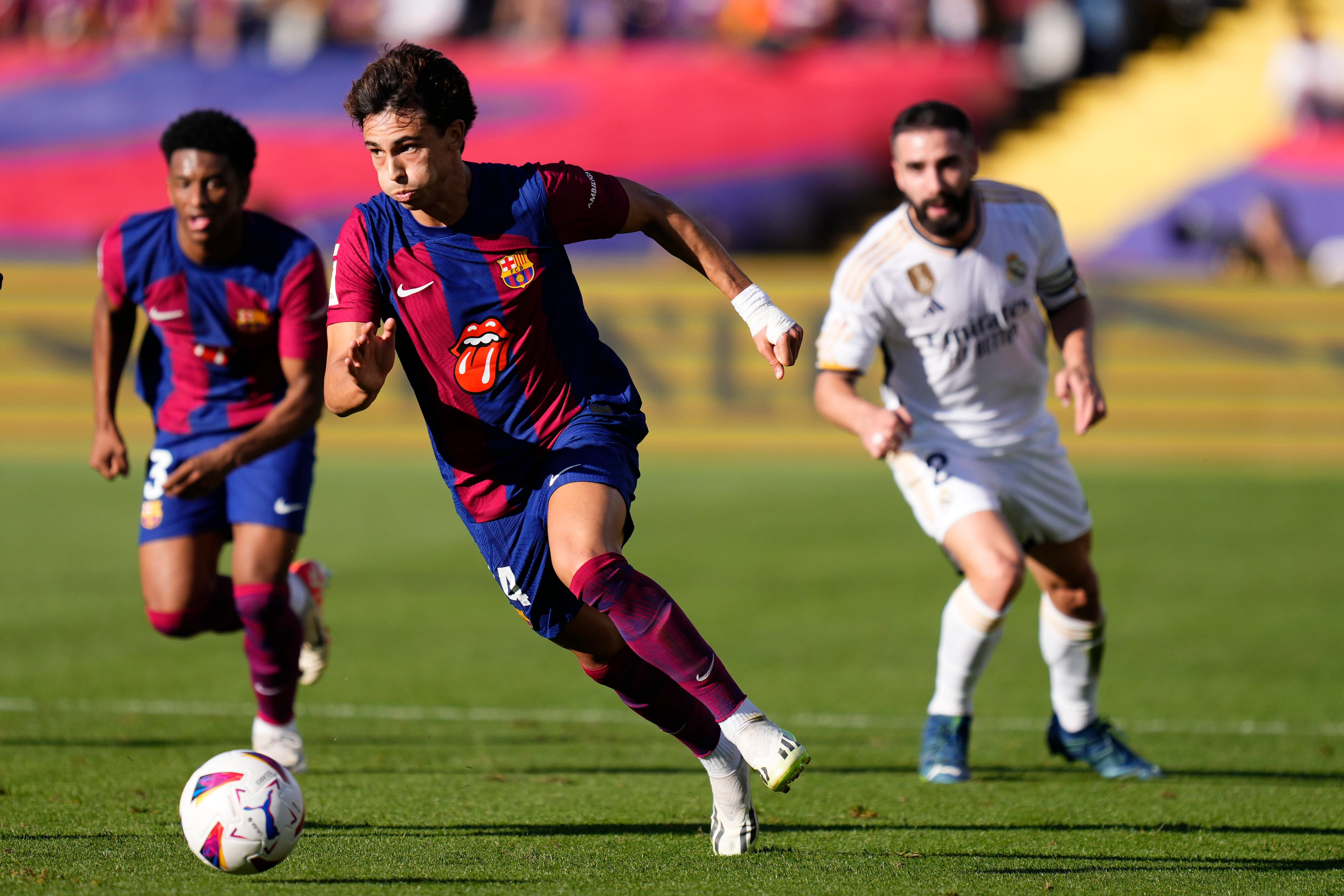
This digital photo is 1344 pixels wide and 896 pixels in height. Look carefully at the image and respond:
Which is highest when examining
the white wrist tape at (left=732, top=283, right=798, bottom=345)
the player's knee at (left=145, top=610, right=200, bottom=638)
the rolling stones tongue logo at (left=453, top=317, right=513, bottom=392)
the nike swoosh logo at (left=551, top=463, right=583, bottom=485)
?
the white wrist tape at (left=732, top=283, right=798, bottom=345)

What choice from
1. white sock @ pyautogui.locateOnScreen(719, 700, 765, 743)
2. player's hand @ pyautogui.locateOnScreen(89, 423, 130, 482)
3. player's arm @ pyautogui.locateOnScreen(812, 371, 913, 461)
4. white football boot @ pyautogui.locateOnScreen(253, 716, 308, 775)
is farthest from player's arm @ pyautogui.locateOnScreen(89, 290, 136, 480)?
white sock @ pyautogui.locateOnScreen(719, 700, 765, 743)

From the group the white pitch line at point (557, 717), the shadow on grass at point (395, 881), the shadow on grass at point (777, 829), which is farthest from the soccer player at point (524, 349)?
the white pitch line at point (557, 717)

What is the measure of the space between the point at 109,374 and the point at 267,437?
887 mm

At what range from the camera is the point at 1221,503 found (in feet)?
43.5

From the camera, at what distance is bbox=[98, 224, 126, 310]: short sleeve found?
5.98 m

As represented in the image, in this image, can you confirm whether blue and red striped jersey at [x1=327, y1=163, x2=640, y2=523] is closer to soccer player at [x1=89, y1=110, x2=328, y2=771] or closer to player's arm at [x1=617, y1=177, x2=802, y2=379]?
player's arm at [x1=617, y1=177, x2=802, y2=379]

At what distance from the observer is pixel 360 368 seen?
4172 mm

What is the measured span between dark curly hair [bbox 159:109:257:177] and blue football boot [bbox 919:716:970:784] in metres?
3.26

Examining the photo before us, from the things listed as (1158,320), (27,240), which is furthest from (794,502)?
(27,240)

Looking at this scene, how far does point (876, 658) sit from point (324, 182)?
17.8 metres

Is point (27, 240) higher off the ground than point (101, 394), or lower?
lower

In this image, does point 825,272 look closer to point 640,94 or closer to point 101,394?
point 640,94

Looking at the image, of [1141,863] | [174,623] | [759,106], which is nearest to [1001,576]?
[1141,863]

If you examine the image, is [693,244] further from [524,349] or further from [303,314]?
[303,314]
